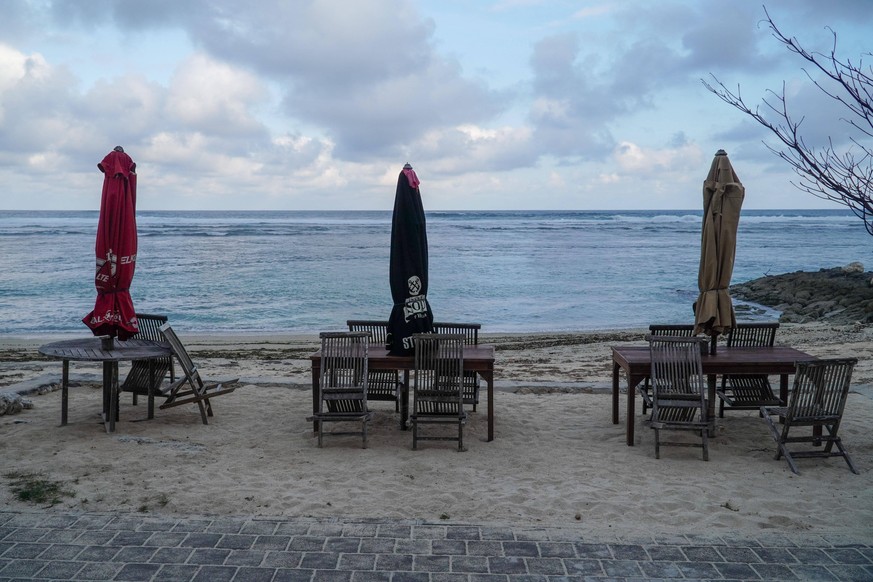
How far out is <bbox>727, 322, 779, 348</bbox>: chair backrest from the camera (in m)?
7.44

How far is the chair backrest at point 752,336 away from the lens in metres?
7.44

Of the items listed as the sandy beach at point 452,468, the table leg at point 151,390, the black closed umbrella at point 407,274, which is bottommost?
the sandy beach at point 452,468

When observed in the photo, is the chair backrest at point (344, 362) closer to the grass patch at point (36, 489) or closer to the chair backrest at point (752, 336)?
the grass patch at point (36, 489)

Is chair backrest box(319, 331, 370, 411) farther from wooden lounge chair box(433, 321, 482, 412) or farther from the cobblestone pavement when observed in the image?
the cobblestone pavement

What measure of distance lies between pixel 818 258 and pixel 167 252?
38.4 metres

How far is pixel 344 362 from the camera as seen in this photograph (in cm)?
695

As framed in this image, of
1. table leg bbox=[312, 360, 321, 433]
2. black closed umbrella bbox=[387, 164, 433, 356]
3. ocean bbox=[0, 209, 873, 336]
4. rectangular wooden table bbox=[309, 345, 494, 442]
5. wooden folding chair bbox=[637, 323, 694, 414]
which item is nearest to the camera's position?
rectangular wooden table bbox=[309, 345, 494, 442]

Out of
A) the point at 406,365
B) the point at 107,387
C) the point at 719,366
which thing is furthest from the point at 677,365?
the point at 107,387

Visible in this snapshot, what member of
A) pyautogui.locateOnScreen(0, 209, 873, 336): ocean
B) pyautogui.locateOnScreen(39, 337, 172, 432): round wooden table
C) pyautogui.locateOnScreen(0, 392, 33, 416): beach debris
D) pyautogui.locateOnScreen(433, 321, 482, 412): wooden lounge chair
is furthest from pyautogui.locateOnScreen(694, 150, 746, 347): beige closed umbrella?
pyautogui.locateOnScreen(0, 209, 873, 336): ocean

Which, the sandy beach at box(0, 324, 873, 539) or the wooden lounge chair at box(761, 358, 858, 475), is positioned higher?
the wooden lounge chair at box(761, 358, 858, 475)

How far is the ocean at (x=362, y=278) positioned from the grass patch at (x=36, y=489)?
1343 centimetres

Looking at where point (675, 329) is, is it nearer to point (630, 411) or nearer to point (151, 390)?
point (630, 411)

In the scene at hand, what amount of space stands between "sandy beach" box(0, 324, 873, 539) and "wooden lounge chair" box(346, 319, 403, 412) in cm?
30

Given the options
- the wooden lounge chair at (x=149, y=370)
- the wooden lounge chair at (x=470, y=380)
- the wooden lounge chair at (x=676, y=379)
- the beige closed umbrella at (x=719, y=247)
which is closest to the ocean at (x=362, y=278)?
the wooden lounge chair at (x=149, y=370)
